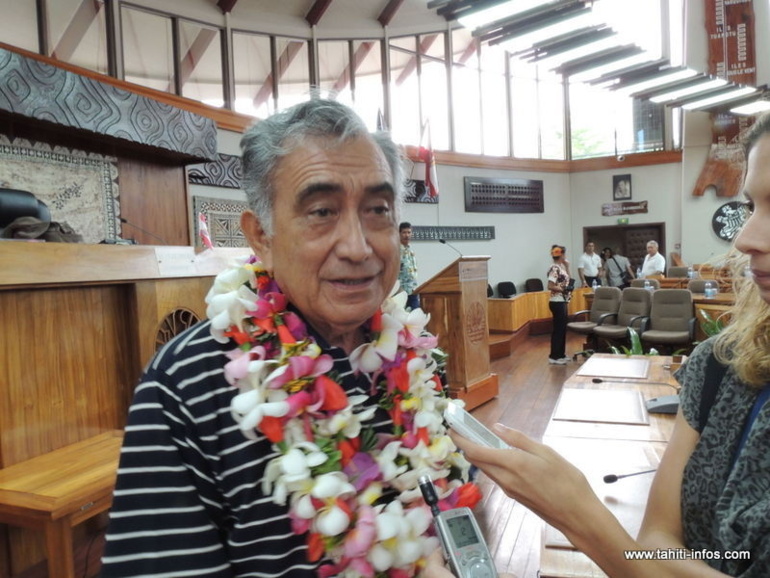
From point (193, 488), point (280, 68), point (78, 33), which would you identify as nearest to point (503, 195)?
point (280, 68)

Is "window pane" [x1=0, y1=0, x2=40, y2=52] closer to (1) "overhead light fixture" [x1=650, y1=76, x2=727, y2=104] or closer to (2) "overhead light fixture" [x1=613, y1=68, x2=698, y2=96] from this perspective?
(2) "overhead light fixture" [x1=613, y1=68, x2=698, y2=96]

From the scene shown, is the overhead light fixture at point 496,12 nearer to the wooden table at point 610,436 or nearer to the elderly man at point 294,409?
the wooden table at point 610,436

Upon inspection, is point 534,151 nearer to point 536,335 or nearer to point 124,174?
point 536,335

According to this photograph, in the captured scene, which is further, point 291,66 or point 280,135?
point 291,66

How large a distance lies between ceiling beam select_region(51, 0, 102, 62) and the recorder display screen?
6.20 meters

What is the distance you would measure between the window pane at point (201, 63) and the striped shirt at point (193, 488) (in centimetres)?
661

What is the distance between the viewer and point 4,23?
4816mm

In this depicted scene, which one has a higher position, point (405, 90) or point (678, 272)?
point (405, 90)

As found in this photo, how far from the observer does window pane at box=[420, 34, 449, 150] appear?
30.5ft

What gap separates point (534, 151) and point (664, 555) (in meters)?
11.1

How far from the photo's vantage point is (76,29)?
215 inches

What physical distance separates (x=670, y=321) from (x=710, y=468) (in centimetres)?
562

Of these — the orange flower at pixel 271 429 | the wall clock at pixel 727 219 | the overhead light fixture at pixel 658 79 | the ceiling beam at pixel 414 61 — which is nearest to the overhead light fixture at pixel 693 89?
the overhead light fixture at pixel 658 79

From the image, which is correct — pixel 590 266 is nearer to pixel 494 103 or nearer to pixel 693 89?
pixel 693 89
